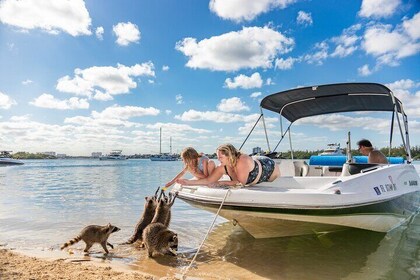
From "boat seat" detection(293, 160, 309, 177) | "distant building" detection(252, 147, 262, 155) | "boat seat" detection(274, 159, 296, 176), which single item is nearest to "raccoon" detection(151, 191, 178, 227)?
"boat seat" detection(274, 159, 296, 176)

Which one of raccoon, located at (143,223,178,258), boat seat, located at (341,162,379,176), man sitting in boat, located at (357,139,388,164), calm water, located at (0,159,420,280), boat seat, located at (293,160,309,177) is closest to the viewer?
calm water, located at (0,159,420,280)

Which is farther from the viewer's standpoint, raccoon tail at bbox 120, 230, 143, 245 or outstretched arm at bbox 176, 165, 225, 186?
raccoon tail at bbox 120, 230, 143, 245

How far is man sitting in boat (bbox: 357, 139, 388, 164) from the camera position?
20.9 ft

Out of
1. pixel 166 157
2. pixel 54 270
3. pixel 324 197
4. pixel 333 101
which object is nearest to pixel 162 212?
pixel 54 270

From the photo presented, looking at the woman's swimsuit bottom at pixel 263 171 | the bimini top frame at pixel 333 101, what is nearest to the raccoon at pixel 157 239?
the woman's swimsuit bottom at pixel 263 171

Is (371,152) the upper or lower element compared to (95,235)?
upper

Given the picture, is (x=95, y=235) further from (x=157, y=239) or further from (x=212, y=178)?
(x=212, y=178)

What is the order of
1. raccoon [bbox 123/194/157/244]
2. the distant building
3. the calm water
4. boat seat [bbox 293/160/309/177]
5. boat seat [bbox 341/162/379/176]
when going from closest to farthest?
the calm water → boat seat [bbox 341/162/379/176] → raccoon [bbox 123/194/157/244] → boat seat [bbox 293/160/309/177] → the distant building

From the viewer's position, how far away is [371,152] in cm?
650

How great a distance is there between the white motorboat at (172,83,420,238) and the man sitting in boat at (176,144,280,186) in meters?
0.14

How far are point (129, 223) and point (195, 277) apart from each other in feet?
13.0

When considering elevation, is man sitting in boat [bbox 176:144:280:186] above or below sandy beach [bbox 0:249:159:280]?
above

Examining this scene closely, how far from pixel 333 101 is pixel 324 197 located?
160 inches

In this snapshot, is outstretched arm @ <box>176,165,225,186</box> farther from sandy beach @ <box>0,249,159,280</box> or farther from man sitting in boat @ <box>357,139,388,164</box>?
man sitting in boat @ <box>357,139,388,164</box>
